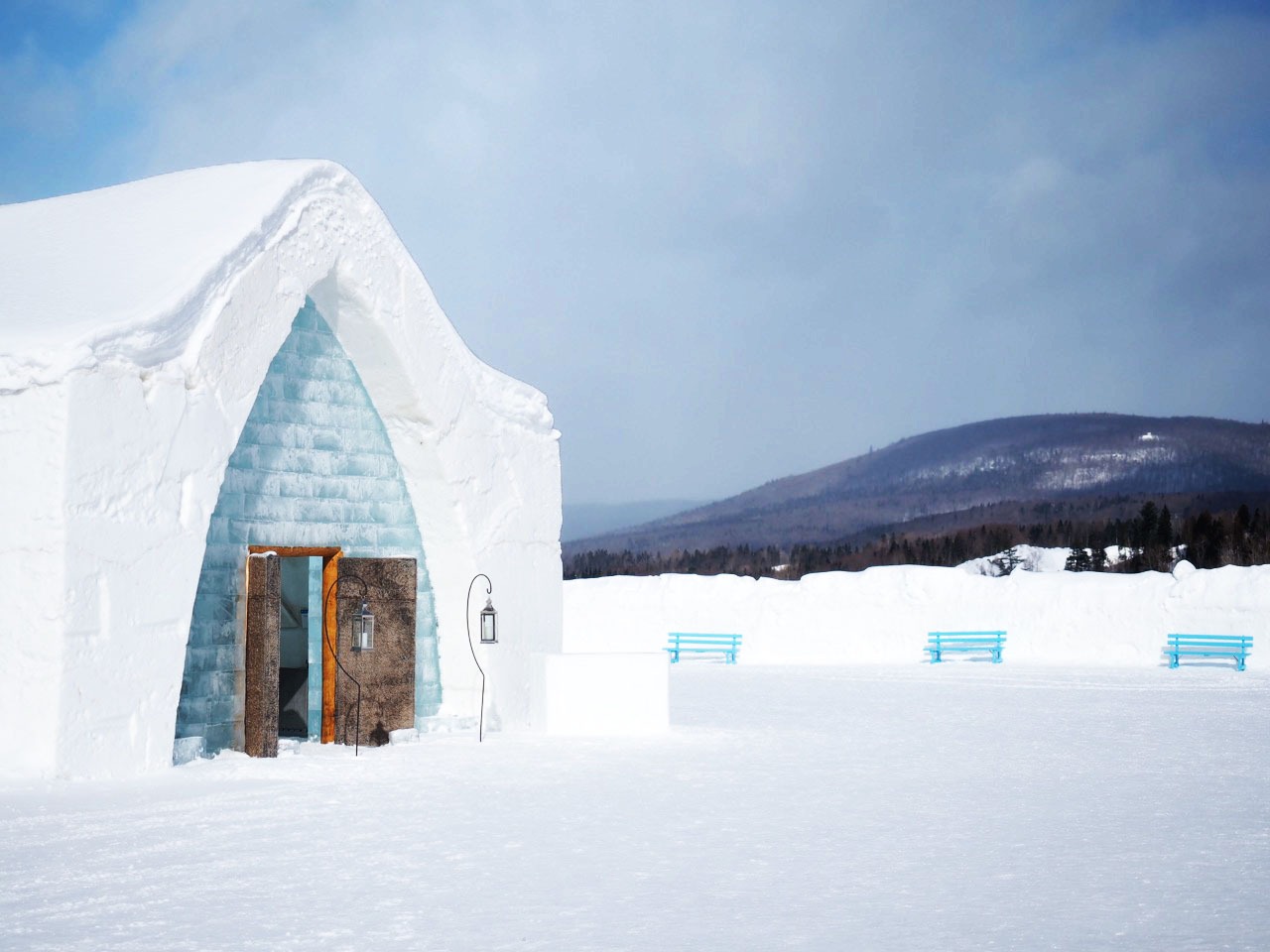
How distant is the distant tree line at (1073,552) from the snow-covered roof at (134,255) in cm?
2804

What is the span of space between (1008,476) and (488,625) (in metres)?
111

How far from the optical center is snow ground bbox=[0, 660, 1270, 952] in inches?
237

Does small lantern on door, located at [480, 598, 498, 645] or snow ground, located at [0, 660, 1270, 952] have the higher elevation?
small lantern on door, located at [480, 598, 498, 645]

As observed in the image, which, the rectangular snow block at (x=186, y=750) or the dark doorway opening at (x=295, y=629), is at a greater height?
the dark doorway opening at (x=295, y=629)

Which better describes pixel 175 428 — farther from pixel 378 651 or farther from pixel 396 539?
pixel 396 539

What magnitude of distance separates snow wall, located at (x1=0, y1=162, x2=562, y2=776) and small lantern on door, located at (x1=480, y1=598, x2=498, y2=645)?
0.44 metres

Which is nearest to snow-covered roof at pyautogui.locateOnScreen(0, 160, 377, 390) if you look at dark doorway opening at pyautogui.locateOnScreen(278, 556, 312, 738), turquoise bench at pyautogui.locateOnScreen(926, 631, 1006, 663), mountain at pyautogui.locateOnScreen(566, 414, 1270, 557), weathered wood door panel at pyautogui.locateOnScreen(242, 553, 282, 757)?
weathered wood door panel at pyautogui.locateOnScreen(242, 553, 282, 757)

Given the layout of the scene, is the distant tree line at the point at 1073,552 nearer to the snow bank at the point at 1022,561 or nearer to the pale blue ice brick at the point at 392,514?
the snow bank at the point at 1022,561

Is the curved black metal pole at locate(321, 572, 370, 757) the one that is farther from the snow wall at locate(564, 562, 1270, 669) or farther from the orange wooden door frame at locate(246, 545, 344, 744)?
the snow wall at locate(564, 562, 1270, 669)

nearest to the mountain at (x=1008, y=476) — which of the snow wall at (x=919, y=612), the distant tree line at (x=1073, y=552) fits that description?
the distant tree line at (x=1073, y=552)

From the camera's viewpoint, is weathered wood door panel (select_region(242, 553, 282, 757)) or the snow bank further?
the snow bank

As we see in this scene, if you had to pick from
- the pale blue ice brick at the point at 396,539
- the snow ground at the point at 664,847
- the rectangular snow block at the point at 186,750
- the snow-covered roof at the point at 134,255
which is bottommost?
the snow ground at the point at 664,847

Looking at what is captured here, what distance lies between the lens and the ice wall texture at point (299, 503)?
11930 millimetres

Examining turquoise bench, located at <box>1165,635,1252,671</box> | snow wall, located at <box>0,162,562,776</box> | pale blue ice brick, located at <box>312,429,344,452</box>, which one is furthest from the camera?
turquoise bench, located at <box>1165,635,1252,671</box>
